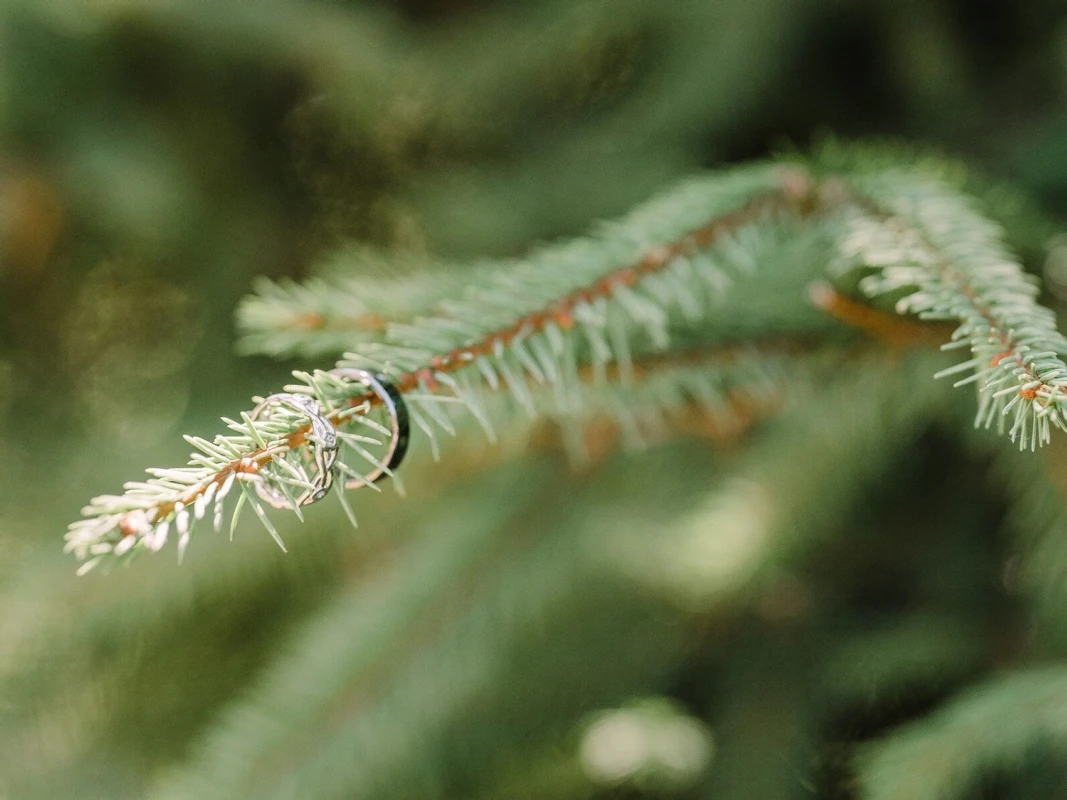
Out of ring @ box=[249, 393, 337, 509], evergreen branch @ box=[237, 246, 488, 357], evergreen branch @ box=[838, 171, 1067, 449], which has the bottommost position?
evergreen branch @ box=[838, 171, 1067, 449]

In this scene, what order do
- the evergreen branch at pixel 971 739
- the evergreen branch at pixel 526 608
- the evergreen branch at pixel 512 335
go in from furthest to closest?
the evergreen branch at pixel 526 608, the evergreen branch at pixel 971 739, the evergreen branch at pixel 512 335

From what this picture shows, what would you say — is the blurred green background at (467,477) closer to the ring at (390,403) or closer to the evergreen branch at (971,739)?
the evergreen branch at (971,739)

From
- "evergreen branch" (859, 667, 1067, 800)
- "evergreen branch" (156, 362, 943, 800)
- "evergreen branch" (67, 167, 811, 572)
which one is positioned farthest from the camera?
"evergreen branch" (156, 362, 943, 800)

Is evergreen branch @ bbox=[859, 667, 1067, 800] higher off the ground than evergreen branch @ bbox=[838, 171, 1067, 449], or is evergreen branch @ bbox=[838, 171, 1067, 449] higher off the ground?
evergreen branch @ bbox=[838, 171, 1067, 449]

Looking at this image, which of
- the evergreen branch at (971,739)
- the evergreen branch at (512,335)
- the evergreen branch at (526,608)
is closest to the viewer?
the evergreen branch at (512,335)

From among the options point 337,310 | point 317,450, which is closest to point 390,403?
point 317,450

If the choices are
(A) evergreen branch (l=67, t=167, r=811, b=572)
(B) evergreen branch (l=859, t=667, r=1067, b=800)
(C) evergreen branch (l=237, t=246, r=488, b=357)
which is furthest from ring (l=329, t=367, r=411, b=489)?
(B) evergreen branch (l=859, t=667, r=1067, b=800)

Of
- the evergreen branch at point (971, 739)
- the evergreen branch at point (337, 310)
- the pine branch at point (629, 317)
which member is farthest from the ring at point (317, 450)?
the evergreen branch at point (971, 739)

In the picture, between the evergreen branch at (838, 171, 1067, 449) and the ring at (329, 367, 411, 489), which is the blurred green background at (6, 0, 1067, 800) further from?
the ring at (329, 367, 411, 489)
